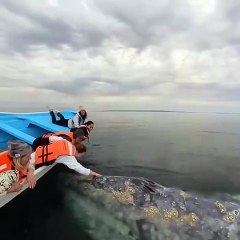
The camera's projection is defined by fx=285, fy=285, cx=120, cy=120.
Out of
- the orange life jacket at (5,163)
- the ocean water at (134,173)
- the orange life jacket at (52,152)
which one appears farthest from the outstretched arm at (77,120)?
the orange life jacket at (5,163)

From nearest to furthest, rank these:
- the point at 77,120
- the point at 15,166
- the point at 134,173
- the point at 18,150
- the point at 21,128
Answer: the point at 18,150 → the point at 15,166 → the point at 134,173 → the point at 77,120 → the point at 21,128

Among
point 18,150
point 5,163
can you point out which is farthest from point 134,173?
point 18,150

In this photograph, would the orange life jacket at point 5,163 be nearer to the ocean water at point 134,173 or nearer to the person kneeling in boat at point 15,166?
the person kneeling in boat at point 15,166

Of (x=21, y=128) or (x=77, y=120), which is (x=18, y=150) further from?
(x=21, y=128)

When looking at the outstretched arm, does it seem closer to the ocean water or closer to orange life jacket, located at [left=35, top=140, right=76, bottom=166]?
the ocean water

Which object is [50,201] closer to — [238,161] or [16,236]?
[16,236]

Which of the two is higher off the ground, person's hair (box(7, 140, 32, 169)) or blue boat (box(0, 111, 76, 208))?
person's hair (box(7, 140, 32, 169))

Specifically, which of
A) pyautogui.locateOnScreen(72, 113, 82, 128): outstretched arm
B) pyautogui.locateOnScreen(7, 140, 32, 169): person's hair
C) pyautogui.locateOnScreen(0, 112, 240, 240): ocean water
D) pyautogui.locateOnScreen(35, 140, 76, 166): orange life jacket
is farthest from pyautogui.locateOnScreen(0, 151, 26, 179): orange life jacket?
pyautogui.locateOnScreen(72, 113, 82, 128): outstretched arm

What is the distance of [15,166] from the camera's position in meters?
5.61

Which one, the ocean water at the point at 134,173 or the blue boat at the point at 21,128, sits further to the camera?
the blue boat at the point at 21,128

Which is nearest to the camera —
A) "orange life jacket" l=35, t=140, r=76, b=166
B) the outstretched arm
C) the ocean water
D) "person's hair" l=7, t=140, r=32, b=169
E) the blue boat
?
"person's hair" l=7, t=140, r=32, b=169

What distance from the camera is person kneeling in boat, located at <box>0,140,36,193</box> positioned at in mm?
5168

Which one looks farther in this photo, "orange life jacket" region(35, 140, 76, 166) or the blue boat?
the blue boat

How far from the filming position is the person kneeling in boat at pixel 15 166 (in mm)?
5168
